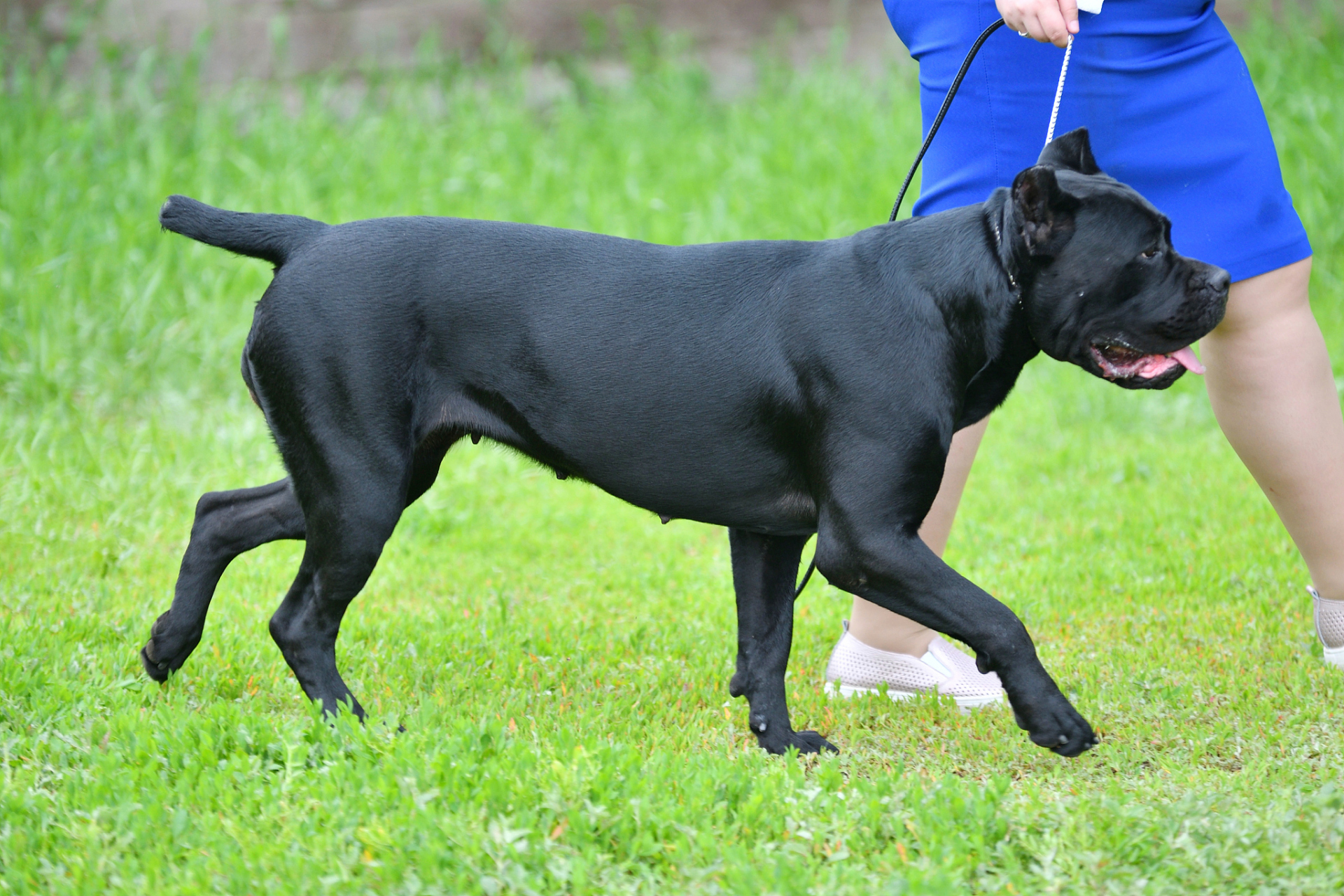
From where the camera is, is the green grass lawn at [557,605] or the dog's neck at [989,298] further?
the dog's neck at [989,298]

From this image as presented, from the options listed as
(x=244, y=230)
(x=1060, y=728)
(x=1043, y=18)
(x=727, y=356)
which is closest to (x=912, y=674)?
(x=1060, y=728)

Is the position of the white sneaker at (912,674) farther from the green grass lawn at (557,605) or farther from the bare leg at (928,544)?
the green grass lawn at (557,605)

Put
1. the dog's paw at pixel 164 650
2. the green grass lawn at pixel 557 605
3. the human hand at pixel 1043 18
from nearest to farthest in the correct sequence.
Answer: the green grass lawn at pixel 557 605 → the human hand at pixel 1043 18 → the dog's paw at pixel 164 650

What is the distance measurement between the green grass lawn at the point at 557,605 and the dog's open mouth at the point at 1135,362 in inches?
34.7

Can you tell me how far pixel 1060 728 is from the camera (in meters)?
2.72

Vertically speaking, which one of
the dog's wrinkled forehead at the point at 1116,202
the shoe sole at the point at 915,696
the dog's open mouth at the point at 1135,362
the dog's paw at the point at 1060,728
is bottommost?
the shoe sole at the point at 915,696

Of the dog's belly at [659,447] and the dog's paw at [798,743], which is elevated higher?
the dog's belly at [659,447]

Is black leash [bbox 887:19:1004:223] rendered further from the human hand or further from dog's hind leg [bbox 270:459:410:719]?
dog's hind leg [bbox 270:459:410:719]

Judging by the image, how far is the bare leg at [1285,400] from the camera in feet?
10.6

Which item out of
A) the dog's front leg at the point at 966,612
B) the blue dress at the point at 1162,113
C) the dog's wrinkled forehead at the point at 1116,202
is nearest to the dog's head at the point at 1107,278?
the dog's wrinkled forehead at the point at 1116,202

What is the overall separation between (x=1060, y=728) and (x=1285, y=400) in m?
1.15

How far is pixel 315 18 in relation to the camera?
28.3ft

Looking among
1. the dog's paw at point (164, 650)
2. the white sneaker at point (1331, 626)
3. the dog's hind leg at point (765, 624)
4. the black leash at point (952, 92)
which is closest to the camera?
the black leash at point (952, 92)

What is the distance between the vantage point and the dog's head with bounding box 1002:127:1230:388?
271 cm
